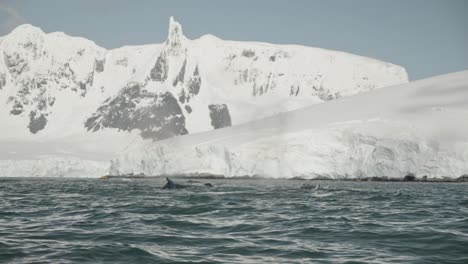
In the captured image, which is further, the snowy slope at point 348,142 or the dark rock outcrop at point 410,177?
the snowy slope at point 348,142

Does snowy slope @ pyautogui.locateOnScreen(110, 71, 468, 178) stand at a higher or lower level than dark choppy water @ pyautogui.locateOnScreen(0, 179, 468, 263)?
higher

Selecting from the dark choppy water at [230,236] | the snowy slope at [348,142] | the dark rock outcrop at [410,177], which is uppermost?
the snowy slope at [348,142]

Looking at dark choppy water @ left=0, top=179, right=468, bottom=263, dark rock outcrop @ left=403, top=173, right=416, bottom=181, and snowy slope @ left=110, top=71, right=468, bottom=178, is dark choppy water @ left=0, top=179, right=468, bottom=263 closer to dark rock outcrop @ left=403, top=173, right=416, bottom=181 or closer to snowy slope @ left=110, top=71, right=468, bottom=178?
dark rock outcrop @ left=403, top=173, right=416, bottom=181

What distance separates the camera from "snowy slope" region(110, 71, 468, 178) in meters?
97.5

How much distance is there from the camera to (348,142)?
104 meters

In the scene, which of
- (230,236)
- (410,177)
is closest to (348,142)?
(410,177)

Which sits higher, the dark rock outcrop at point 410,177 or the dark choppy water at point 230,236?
the dark rock outcrop at point 410,177

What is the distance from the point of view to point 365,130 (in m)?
105

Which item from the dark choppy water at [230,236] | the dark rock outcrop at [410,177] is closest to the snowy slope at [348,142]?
the dark rock outcrop at [410,177]

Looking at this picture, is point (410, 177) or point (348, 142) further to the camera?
point (348, 142)

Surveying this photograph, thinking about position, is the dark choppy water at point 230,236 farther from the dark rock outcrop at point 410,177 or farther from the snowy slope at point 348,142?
the snowy slope at point 348,142

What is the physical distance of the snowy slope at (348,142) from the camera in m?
97.5

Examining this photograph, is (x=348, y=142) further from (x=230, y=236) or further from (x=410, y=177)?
(x=230, y=236)

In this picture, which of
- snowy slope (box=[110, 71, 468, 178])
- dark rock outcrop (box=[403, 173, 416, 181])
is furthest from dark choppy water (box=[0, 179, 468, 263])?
snowy slope (box=[110, 71, 468, 178])
